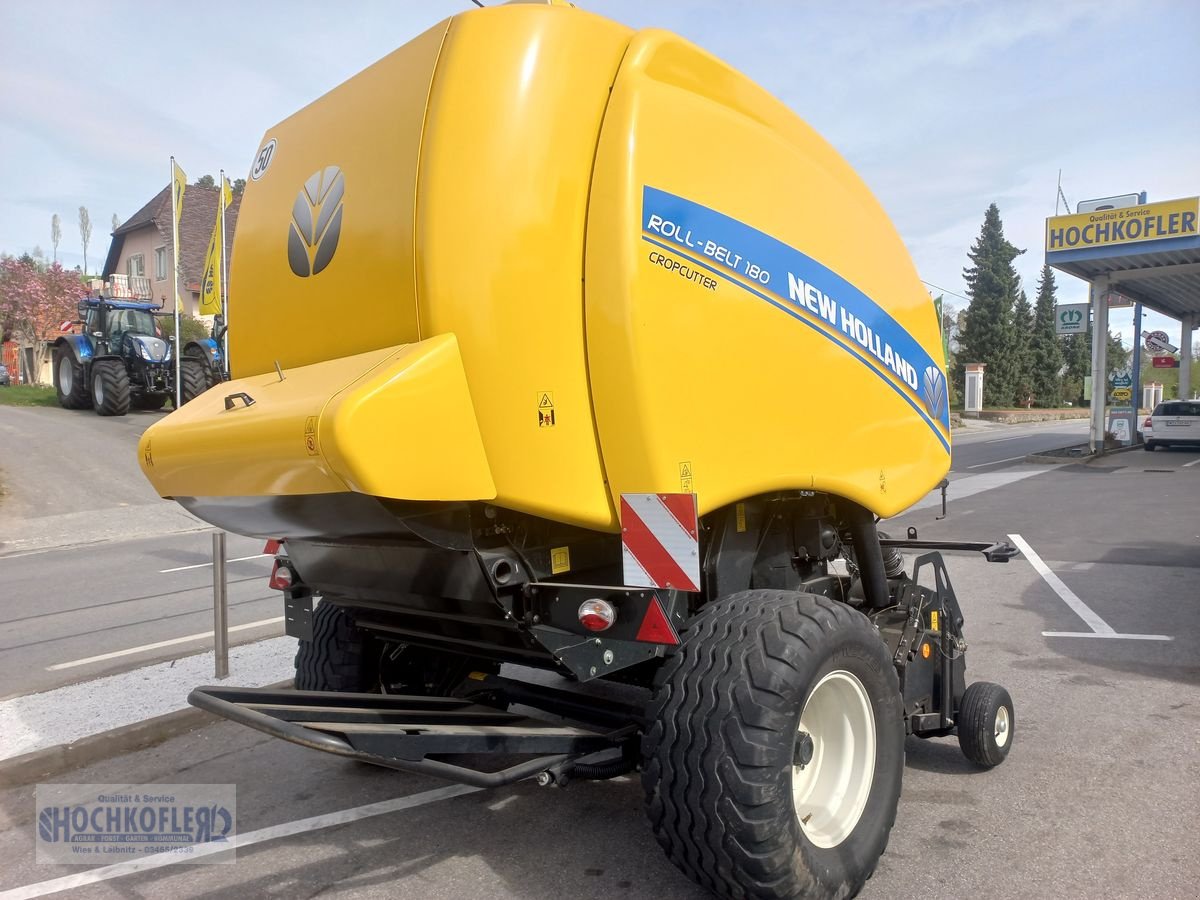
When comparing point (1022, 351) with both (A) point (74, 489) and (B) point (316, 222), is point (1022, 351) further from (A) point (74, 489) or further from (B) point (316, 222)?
(B) point (316, 222)

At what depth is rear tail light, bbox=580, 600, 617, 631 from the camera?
2887 mm

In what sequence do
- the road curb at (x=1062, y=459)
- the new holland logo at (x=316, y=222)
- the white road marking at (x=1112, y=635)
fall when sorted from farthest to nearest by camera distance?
the road curb at (x=1062, y=459) < the white road marking at (x=1112, y=635) < the new holland logo at (x=316, y=222)

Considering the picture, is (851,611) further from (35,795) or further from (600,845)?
(35,795)

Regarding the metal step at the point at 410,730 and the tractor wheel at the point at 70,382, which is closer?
the metal step at the point at 410,730

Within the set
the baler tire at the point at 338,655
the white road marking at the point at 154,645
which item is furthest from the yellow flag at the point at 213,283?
the baler tire at the point at 338,655

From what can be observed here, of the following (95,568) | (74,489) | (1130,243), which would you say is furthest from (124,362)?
(1130,243)

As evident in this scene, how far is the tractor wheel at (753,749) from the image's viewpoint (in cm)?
270

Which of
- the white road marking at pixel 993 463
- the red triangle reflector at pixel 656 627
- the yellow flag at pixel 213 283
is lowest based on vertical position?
the white road marking at pixel 993 463

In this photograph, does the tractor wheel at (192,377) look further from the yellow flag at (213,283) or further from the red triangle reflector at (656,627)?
the red triangle reflector at (656,627)

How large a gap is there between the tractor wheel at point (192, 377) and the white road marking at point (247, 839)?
18279 mm

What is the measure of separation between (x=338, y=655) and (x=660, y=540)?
1.99 meters

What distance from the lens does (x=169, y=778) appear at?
14.1ft

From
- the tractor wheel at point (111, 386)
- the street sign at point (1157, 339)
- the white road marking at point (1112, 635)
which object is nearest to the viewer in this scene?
the white road marking at point (1112, 635)

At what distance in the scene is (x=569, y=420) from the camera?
9.21 ft
